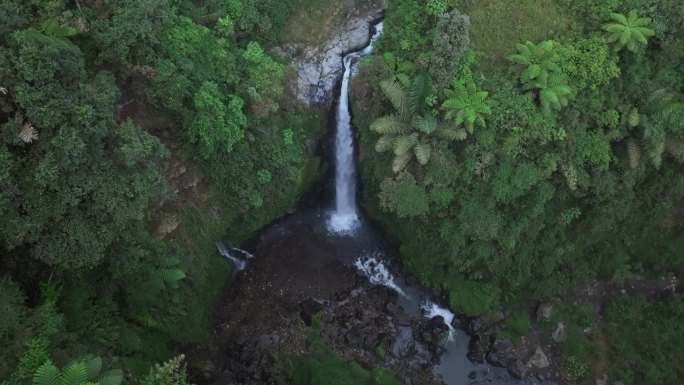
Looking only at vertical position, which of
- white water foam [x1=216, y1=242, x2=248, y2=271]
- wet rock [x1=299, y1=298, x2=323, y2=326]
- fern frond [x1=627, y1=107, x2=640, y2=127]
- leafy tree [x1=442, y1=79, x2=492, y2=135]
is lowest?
wet rock [x1=299, y1=298, x2=323, y2=326]

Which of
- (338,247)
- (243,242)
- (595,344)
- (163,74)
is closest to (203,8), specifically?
(163,74)

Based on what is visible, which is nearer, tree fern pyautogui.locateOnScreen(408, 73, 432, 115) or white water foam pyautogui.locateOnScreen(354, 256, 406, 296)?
tree fern pyautogui.locateOnScreen(408, 73, 432, 115)

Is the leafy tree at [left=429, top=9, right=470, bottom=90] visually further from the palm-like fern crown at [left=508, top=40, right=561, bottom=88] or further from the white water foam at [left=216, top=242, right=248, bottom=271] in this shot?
the white water foam at [left=216, top=242, right=248, bottom=271]

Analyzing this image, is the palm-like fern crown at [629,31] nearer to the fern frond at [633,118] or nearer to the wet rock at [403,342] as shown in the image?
the fern frond at [633,118]

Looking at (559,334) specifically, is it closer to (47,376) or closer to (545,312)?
(545,312)

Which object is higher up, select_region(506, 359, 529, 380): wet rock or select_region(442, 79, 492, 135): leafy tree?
select_region(442, 79, 492, 135): leafy tree

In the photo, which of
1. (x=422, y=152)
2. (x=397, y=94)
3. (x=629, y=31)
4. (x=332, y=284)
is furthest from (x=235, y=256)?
(x=629, y=31)

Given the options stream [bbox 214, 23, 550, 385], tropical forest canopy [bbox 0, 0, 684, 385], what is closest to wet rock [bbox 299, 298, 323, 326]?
stream [bbox 214, 23, 550, 385]
